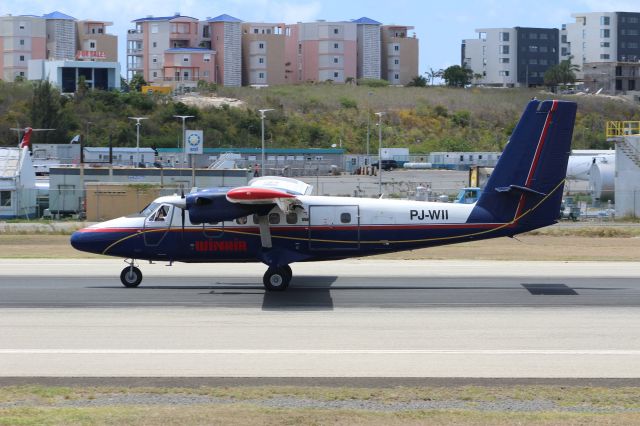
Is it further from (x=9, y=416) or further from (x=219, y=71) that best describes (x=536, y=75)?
Answer: (x=9, y=416)

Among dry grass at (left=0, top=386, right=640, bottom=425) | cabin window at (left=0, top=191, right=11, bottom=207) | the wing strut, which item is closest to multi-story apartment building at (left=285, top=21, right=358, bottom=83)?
cabin window at (left=0, top=191, right=11, bottom=207)

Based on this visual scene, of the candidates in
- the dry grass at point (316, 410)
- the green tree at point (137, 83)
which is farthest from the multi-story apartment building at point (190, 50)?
the dry grass at point (316, 410)

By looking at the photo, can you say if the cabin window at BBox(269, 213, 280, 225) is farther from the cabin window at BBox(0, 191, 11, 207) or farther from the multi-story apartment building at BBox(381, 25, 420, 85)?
the multi-story apartment building at BBox(381, 25, 420, 85)

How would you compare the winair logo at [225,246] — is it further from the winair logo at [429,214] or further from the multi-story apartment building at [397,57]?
the multi-story apartment building at [397,57]

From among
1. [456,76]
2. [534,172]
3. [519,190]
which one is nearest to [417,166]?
[456,76]

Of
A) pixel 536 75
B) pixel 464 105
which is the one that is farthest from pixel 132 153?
pixel 536 75

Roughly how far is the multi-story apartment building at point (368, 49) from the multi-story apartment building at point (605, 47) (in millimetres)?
32247

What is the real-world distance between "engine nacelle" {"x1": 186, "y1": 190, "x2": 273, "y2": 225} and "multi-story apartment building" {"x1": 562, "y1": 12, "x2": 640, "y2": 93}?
141 metres

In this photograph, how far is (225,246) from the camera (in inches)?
964

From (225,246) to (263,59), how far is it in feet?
418

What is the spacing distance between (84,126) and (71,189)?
56.0 m

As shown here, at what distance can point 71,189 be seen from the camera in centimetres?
5753

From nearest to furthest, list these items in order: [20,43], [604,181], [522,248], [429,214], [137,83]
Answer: [429,214]
[522,248]
[604,181]
[137,83]
[20,43]

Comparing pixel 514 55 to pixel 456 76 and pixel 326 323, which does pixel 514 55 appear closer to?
pixel 456 76
